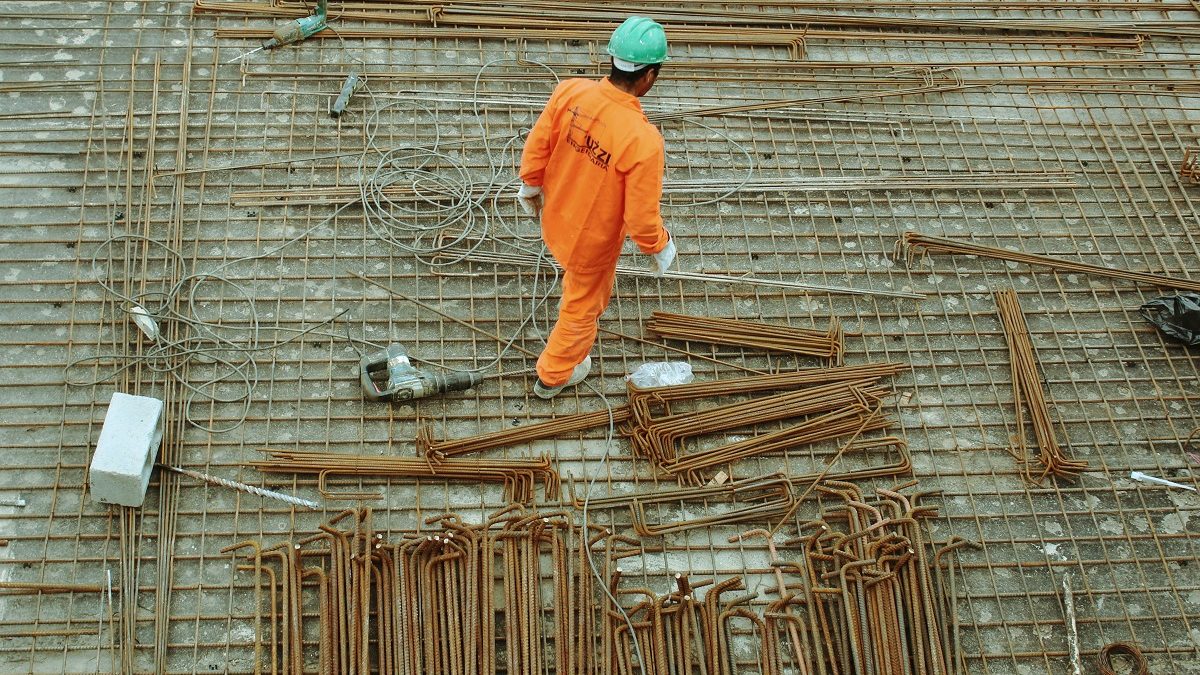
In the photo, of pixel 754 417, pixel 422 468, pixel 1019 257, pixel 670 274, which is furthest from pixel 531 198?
pixel 1019 257

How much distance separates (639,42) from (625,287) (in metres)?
1.82

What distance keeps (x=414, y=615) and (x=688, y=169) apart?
10.7 feet

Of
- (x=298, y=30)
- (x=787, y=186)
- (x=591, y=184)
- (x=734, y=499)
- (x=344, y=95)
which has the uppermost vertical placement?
(x=298, y=30)

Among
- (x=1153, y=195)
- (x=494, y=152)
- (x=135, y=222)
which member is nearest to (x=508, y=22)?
(x=494, y=152)

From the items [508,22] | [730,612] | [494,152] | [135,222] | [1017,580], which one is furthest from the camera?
[508,22]

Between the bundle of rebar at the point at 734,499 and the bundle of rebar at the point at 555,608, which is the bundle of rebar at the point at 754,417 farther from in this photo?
the bundle of rebar at the point at 555,608

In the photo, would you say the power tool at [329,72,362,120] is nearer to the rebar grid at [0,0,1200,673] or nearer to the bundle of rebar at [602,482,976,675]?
the rebar grid at [0,0,1200,673]

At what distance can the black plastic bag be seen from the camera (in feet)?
18.7

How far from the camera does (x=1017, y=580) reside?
4973 millimetres

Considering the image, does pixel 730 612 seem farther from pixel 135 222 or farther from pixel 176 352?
pixel 135 222

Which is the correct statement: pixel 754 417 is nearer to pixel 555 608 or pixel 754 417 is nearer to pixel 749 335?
pixel 749 335

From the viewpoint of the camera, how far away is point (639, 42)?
14.0 feet

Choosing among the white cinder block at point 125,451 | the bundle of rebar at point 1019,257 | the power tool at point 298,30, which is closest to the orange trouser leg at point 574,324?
the white cinder block at point 125,451

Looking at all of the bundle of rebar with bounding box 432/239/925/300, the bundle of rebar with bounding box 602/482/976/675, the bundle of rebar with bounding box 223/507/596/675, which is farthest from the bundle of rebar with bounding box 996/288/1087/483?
the bundle of rebar with bounding box 223/507/596/675
